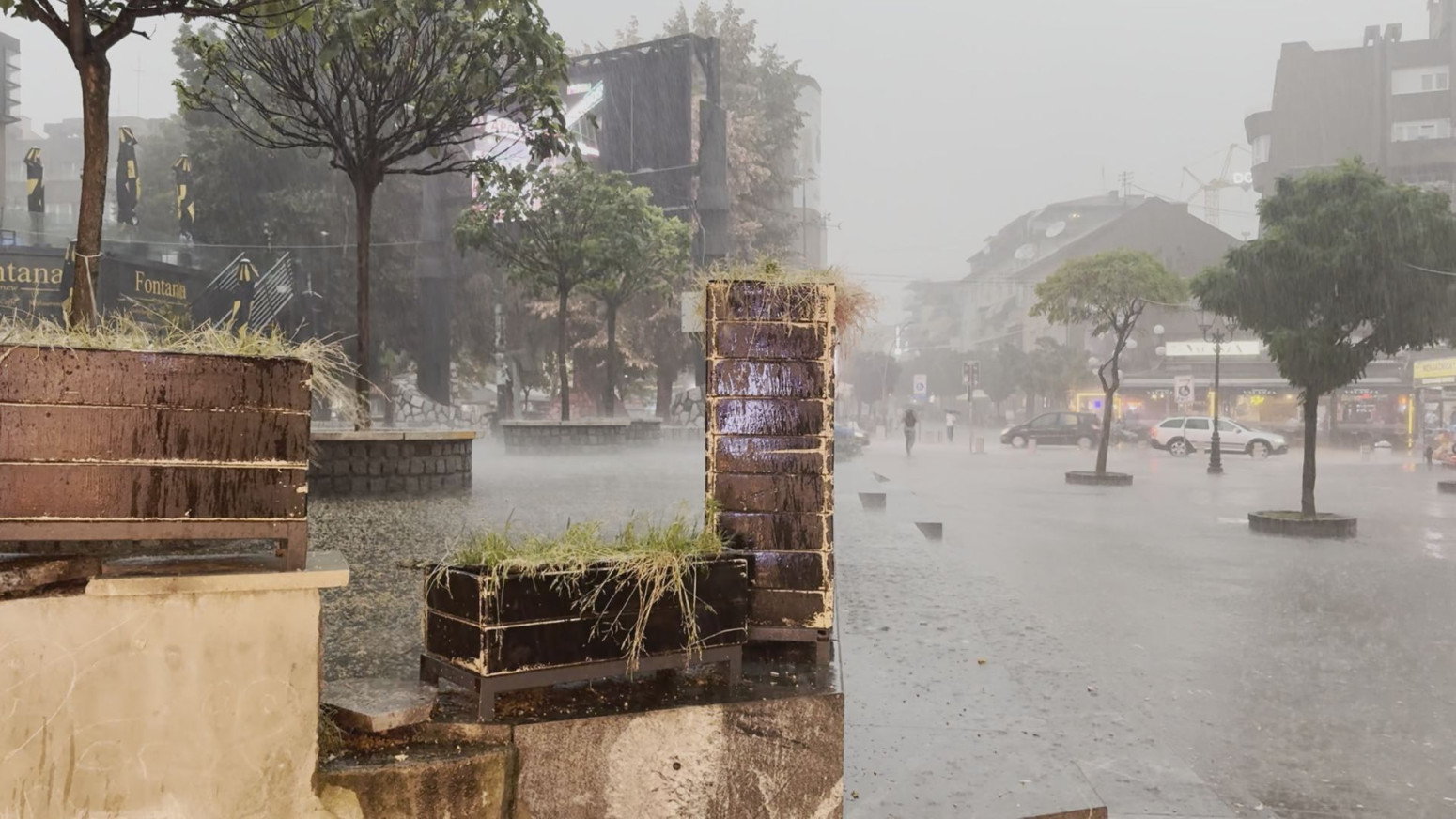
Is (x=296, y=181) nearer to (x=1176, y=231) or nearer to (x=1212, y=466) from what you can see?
(x=1212, y=466)

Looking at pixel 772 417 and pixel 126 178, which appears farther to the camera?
pixel 126 178

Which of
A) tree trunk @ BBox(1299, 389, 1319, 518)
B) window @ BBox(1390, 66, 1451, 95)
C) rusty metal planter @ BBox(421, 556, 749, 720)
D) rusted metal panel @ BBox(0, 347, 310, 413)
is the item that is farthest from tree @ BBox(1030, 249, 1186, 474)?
window @ BBox(1390, 66, 1451, 95)

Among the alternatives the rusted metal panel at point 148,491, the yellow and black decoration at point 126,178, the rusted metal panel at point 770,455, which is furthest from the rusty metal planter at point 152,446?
the yellow and black decoration at point 126,178

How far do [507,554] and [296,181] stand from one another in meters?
25.2

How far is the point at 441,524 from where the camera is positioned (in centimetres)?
726

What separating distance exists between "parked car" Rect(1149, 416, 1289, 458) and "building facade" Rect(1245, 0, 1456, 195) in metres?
15.5

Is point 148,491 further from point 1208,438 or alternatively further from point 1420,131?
point 1420,131

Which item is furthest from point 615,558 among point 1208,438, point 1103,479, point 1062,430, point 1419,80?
point 1419,80

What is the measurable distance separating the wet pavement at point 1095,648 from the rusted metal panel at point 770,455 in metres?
0.68

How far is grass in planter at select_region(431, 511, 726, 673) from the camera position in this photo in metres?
2.79

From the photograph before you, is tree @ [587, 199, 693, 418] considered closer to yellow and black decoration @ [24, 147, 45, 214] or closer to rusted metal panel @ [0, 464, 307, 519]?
yellow and black decoration @ [24, 147, 45, 214]

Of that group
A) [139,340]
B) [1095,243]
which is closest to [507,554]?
[139,340]

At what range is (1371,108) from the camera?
150ft

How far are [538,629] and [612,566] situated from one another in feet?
0.81
